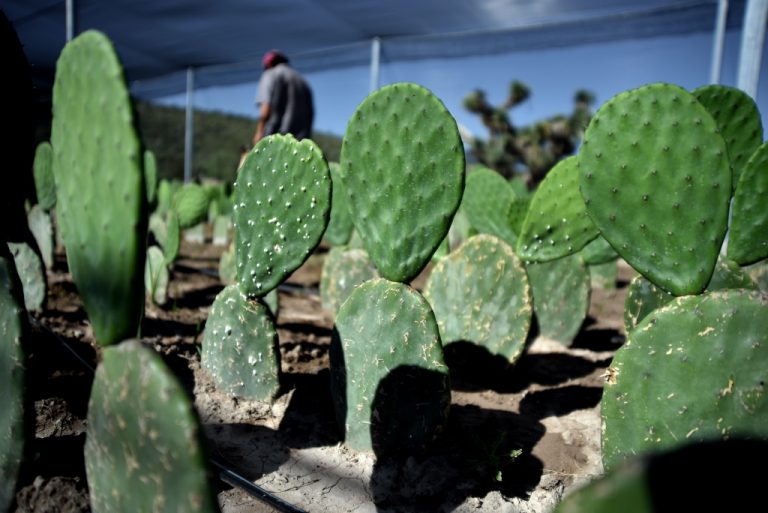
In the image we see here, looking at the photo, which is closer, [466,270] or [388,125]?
[388,125]

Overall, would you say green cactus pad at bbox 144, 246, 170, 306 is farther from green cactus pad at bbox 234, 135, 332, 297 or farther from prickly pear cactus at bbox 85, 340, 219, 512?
prickly pear cactus at bbox 85, 340, 219, 512

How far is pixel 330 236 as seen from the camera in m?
2.69

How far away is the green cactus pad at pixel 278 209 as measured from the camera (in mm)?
1493

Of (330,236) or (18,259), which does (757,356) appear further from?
(18,259)

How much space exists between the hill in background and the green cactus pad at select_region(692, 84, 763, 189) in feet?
22.7

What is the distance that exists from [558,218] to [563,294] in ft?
1.82

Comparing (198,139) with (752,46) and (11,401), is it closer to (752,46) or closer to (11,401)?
(752,46)

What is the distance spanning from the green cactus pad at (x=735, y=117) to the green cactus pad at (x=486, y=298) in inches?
26.3

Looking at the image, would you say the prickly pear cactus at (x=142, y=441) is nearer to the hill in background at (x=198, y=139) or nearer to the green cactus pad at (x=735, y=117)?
the green cactus pad at (x=735, y=117)

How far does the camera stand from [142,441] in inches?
31.4

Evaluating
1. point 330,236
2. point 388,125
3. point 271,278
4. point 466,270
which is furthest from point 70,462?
point 330,236

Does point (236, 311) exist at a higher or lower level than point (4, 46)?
lower

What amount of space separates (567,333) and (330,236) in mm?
1015

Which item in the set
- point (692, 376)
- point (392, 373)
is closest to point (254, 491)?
point (392, 373)
